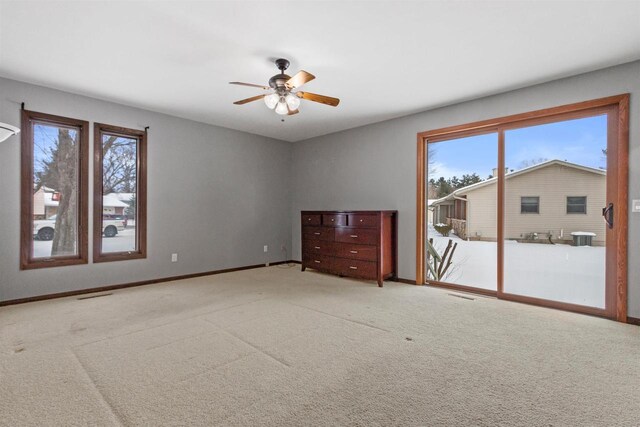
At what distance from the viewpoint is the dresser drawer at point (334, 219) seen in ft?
15.9

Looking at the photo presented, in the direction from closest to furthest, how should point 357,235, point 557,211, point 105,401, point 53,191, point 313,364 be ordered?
point 105,401 → point 313,364 → point 557,211 → point 53,191 → point 357,235

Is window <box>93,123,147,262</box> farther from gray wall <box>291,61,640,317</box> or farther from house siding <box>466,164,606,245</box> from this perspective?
house siding <box>466,164,606,245</box>

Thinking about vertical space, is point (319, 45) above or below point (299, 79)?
above

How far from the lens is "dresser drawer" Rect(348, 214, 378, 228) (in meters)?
4.46

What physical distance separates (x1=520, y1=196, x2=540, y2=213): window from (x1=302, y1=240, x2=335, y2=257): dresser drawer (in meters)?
2.60

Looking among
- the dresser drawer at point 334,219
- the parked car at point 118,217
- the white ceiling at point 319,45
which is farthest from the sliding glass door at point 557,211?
the parked car at point 118,217

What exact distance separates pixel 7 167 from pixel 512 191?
577cm

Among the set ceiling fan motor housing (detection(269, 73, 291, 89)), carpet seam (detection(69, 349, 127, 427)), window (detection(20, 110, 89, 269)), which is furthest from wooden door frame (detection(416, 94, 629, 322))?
window (detection(20, 110, 89, 269))

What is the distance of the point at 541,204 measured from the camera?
361 centimetres

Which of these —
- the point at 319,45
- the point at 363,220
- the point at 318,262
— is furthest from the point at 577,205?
the point at 318,262

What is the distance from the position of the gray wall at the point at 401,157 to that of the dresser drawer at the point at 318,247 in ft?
2.67

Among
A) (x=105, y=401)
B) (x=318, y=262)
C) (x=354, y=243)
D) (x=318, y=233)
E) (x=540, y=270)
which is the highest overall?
(x=318, y=233)

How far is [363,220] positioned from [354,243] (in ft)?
1.27

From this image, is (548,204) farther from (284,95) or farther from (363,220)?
(284,95)
